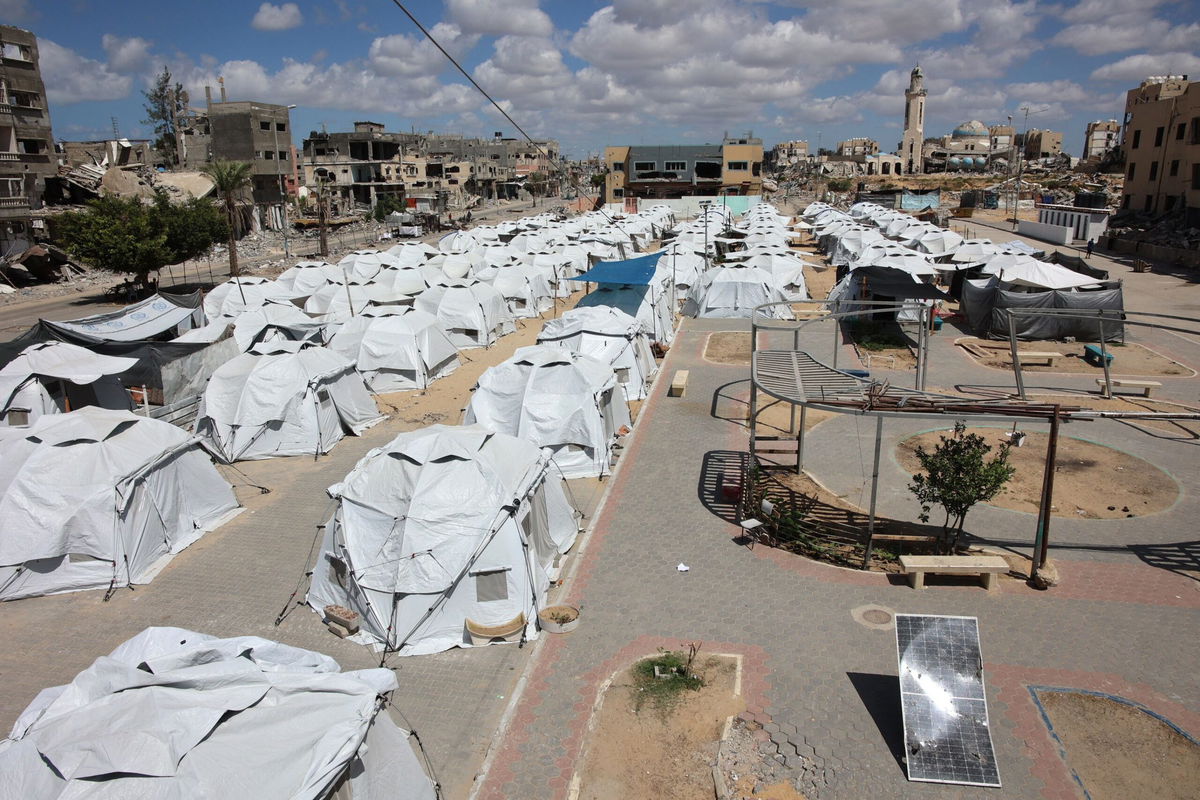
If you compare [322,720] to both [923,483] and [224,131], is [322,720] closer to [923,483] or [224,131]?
[923,483]

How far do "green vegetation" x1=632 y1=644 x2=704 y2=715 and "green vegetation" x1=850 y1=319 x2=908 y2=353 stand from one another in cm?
1733

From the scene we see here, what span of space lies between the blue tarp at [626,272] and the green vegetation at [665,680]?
1610 cm

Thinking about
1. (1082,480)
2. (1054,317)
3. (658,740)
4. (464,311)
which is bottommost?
(658,740)

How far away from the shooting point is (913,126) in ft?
420

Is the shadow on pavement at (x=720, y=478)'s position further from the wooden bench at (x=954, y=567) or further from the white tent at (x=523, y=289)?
the white tent at (x=523, y=289)

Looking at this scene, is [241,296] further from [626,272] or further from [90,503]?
[90,503]

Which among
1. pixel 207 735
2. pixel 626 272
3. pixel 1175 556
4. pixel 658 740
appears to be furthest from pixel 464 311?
pixel 207 735

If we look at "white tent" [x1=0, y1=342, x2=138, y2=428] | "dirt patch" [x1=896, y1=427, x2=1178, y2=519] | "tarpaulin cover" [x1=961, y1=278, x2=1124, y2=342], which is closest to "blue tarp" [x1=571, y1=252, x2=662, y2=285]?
"dirt patch" [x1=896, y1=427, x2=1178, y2=519]

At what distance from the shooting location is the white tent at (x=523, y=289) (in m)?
29.2

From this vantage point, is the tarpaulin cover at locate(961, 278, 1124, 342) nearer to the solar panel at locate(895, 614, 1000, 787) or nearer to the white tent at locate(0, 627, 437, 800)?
the solar panel at locate(895, 614, 1000, 787)

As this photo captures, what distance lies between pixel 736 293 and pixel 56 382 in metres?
21.6

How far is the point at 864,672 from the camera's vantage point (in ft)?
28.3

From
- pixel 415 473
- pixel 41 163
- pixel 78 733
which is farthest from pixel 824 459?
pixel 41 163

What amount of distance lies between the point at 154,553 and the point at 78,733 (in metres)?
6.77
